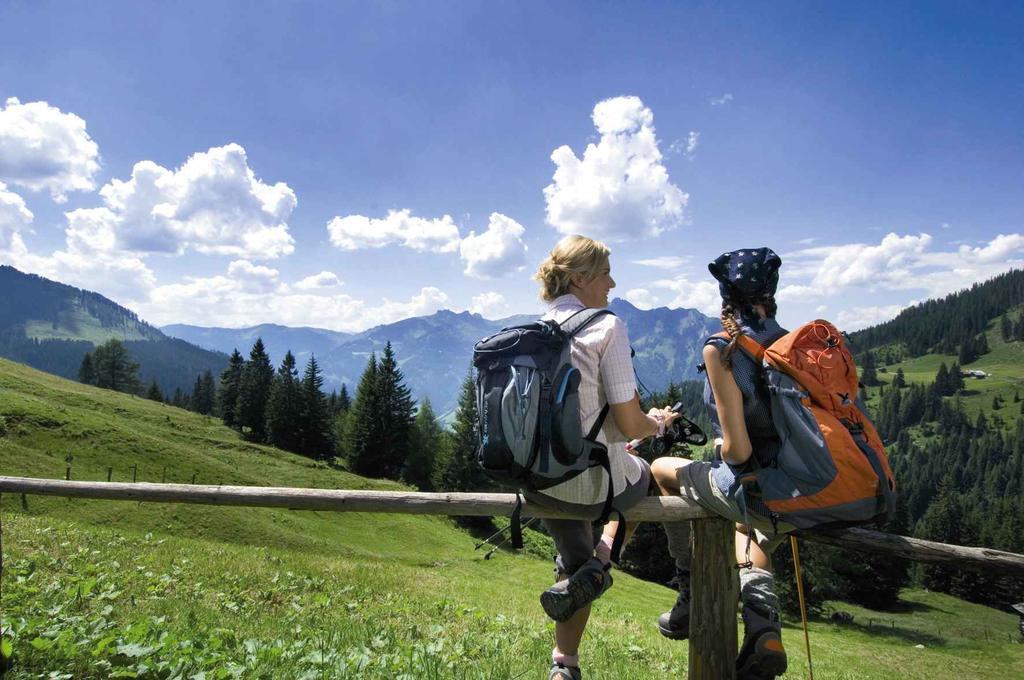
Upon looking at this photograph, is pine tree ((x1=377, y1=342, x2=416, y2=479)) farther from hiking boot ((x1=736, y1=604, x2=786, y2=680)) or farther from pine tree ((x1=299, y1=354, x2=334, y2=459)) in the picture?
hiking boot ((x1=736, y1=604, x2=786, y2=680))

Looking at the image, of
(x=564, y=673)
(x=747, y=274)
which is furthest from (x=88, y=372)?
(x=747, y=274)

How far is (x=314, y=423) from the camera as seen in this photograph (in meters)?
76.9

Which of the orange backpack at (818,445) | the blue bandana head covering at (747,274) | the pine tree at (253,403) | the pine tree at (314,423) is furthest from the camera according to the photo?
the pine tree at (253,403)

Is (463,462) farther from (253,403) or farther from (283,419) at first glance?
(253,403)

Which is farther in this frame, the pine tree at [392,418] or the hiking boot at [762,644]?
the pine tree at [392,418]

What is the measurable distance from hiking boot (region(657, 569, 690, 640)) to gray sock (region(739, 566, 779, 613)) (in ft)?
1.82

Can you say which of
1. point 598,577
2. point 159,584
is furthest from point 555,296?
point 159,584

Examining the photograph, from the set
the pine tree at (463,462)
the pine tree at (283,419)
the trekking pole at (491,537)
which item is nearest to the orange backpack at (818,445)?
the trekking pole at (491,537)

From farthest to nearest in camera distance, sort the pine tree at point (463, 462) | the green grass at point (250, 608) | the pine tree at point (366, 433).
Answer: the pine tree at point (366, 433) < the pine tree at point (463, 462) < the green grass at point (250, 608)

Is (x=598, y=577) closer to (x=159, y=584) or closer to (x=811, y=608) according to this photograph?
(x=159, y=584)

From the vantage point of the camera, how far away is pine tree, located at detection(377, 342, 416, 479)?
7206 centimetres

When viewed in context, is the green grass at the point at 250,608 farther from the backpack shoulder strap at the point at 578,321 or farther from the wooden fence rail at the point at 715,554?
the backpack shoulder strap at the point at 578,321

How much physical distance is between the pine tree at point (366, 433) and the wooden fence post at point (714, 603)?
69.2m

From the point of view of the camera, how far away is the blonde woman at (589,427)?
12.0 feet
